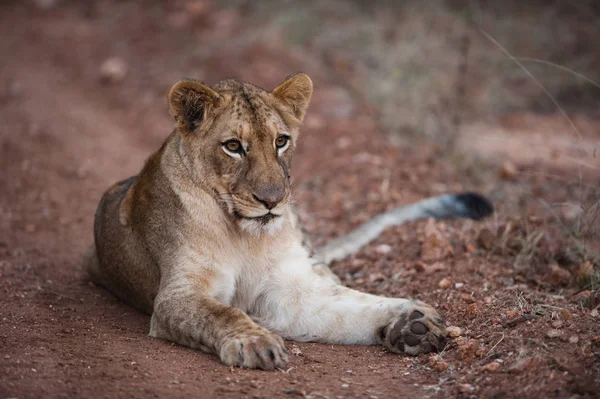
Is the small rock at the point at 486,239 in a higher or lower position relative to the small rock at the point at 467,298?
higher

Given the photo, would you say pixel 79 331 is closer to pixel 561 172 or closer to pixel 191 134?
pixel 191 134

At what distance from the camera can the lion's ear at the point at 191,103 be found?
143 inches

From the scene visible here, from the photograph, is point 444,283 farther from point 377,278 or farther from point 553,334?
point 553,334

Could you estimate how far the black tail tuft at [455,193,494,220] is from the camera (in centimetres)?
485

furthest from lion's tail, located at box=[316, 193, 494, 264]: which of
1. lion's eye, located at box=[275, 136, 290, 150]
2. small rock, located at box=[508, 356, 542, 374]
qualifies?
small rock, located at box=[508, 356, 542, 374]

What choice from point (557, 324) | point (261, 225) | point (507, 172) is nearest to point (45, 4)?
point (507, 172)

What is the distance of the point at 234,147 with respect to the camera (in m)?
3.60

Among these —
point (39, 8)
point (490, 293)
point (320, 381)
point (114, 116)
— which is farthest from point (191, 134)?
point (39, 8)

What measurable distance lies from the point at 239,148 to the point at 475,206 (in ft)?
6.21

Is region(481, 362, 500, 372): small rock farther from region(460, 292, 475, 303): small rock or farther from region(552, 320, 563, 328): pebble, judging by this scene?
region(460, 292, 475, 303): small rock

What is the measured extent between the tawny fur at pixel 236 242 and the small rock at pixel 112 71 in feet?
19.1

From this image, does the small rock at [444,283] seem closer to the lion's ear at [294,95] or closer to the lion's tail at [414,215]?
the lion's tail at [414,215]

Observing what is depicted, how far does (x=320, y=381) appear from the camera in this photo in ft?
10.2

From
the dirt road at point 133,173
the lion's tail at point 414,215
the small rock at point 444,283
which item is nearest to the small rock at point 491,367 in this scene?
the dirt road at point 133,173
